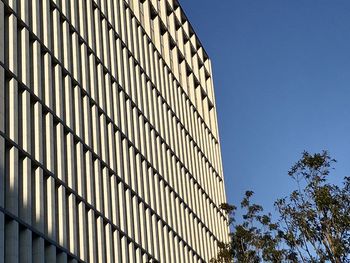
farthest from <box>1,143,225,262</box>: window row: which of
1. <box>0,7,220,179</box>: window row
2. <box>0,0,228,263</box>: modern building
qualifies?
<box>0,7,220,179</box>: window row

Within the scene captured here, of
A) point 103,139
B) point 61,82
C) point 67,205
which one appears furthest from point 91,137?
point 67,205

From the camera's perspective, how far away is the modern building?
3709 centimetres

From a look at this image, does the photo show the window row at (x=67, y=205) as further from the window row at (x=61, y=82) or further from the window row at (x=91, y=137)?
the window row at (x=61, y=82)

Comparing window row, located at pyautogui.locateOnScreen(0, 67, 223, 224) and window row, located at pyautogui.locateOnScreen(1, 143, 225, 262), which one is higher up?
window row, located at pyautogui.locateOnScreen(0, 67, 223, 224)

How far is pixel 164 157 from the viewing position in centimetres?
5978

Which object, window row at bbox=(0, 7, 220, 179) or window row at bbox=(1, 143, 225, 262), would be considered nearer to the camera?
window row at bbox=(1, 143, 225, 262)

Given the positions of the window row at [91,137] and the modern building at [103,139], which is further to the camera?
the window row at [91,137]

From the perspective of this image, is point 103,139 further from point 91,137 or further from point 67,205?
point 67,205

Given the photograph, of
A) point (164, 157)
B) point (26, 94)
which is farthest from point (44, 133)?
point (164, 157)

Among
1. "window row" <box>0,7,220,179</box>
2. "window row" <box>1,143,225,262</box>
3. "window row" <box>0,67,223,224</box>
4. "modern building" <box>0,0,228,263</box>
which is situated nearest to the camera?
"window row" <box>1,143,225,262</box>

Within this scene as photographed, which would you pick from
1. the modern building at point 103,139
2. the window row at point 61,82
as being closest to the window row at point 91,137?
the modern building at point 103,139

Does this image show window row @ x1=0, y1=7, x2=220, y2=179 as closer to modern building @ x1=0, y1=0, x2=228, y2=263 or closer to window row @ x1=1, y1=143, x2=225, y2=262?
modern building @ x1=0, y1=0, x2=228, y2=263

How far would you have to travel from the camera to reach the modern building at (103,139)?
37.1 meters

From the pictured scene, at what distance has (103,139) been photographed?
47.8 metres
